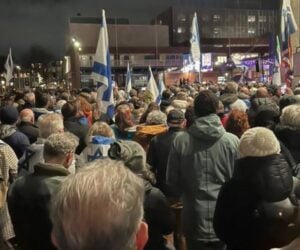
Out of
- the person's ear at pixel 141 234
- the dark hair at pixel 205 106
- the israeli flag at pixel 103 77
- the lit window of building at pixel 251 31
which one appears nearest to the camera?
the person's ear at pixel 141 234

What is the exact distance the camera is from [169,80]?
68.2 meters

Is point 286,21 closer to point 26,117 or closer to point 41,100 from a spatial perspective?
point 41,100

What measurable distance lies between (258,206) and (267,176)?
218 millimetres

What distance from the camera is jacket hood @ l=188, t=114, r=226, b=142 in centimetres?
480

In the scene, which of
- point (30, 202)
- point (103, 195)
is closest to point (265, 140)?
point (30, 202)

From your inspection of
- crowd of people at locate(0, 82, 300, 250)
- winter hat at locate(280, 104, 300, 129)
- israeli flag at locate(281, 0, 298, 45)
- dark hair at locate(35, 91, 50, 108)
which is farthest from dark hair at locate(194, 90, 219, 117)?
israeli flag at locate(281, 0, 298, 45)

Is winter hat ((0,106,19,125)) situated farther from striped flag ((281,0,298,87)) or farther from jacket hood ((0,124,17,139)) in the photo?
striped flag ((281,0,298,87))

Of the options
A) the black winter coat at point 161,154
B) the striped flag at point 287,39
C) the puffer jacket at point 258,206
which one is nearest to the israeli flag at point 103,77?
the black winter coat at point 161,154

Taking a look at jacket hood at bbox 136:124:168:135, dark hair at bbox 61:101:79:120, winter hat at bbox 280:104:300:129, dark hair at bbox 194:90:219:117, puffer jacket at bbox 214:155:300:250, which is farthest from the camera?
dark hair at bbox 61:101:79:120

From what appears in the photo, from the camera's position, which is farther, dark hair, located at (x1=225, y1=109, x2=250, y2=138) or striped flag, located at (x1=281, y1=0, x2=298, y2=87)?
striped flag, located at (x1=281, y1=0, x2=298, y2=87)

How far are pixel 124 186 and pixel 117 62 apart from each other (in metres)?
90.6

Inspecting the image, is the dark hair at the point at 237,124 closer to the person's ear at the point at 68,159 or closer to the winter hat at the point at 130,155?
the winter hat at the point at 130,155

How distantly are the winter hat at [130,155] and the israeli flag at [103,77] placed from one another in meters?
4.05

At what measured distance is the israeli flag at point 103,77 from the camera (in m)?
8.27
